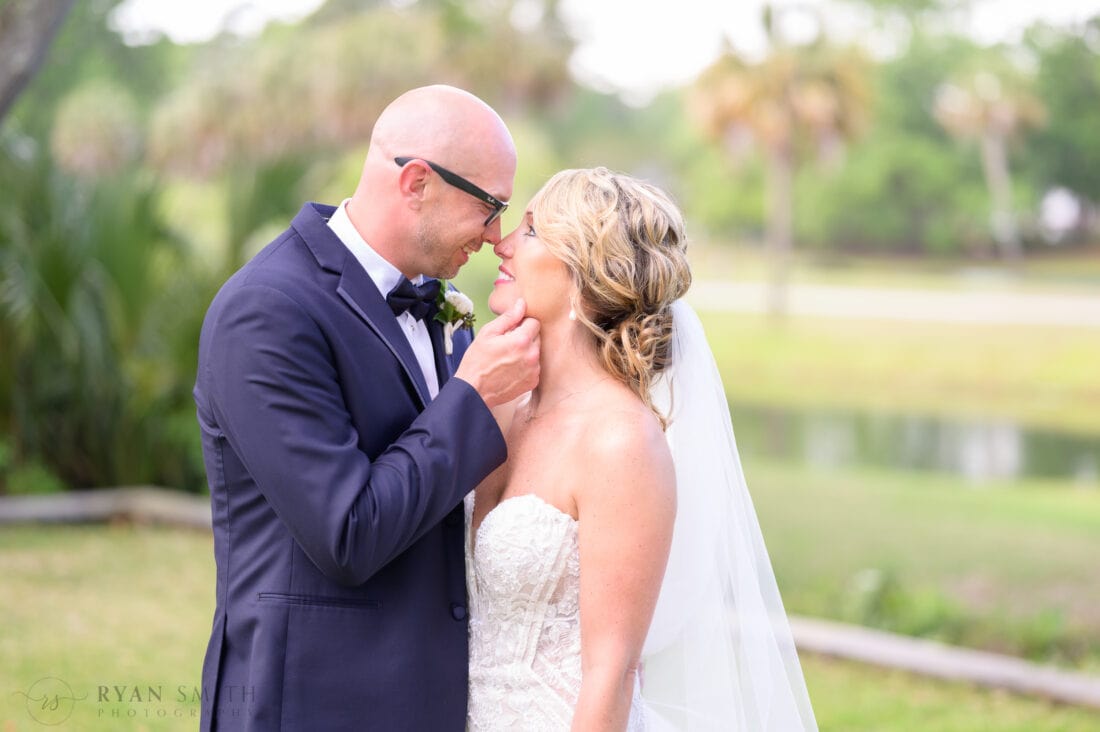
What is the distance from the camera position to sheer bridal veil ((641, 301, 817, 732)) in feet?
10.4

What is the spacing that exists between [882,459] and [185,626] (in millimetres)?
15404

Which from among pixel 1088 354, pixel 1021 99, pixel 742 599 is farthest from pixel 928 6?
pixel 742 599

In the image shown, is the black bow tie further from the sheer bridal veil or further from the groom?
the sheer bridal veil

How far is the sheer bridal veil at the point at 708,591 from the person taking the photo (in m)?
3.18

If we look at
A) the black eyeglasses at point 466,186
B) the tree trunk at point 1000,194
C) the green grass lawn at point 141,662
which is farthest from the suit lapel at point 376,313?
the tree trunk at point 1000,194

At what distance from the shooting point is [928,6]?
32.4 m

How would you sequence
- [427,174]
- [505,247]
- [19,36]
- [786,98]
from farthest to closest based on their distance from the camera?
[786,98], [19,36], [505,247], [427,174]

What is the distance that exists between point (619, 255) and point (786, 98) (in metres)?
24.7

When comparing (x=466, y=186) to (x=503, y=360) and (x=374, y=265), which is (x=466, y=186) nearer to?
(x=374, y=265)

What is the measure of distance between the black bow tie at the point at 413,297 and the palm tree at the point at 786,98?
78.4 ft

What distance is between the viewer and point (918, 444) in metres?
22.3

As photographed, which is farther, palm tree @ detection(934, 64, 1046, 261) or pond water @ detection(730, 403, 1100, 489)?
palm tree @ detection(934, 64, 1046, 261)

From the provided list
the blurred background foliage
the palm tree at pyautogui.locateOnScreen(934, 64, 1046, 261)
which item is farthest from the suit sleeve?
the palm tree at pyautogui.locateOnScreen(934, 64, 1046, 261)

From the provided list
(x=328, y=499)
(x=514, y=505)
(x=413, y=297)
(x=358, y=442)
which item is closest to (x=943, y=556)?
(x=514, y=505)
